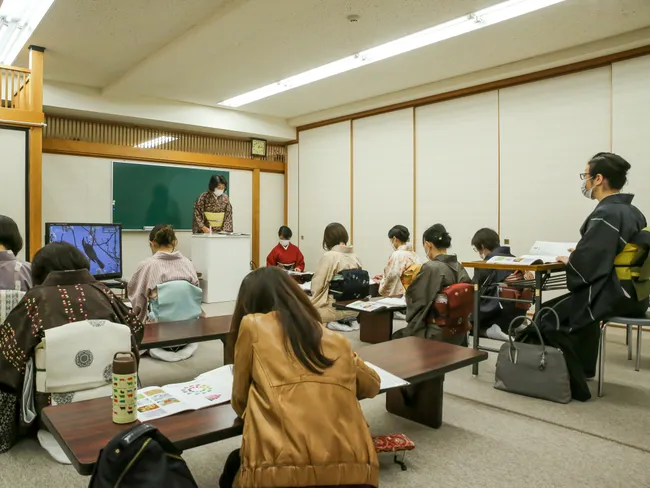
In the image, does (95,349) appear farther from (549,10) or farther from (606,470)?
(549,10)

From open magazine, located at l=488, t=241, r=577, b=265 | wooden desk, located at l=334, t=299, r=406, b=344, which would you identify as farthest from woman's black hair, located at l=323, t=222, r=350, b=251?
open magazine, located at l=488, t=241, r=577, b=265

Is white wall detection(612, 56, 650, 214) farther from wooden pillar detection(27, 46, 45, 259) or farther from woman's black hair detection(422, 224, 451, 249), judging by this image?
wooden pillar detection(27, 46, 45, 259)

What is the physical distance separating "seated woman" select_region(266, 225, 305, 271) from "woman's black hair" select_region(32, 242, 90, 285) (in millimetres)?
4909

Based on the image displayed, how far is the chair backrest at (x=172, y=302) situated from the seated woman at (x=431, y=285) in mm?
Result: 1660

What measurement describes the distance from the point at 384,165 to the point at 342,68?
5.87ft

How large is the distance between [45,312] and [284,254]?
5.22 meters

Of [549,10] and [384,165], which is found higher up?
[549,10]

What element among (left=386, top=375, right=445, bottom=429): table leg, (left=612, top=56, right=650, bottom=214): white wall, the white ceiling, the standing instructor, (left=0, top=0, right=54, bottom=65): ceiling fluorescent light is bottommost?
(left=386, top=375, right=445, bottom=429): table leg

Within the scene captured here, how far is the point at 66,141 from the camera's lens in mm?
6684

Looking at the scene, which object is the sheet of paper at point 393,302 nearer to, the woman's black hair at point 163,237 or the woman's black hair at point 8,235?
the woman's black hair at point 163,237

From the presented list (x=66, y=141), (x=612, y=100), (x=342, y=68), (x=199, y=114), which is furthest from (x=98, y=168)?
(x=612, y=100)

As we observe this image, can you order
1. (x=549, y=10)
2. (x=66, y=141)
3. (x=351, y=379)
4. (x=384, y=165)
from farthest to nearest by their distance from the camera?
(x=384, y=165), (x=66, y=141), (x=549, y=10), (x=351, y=379)

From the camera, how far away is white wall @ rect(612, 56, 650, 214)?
15.9 ft

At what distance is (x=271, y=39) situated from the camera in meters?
4.81
